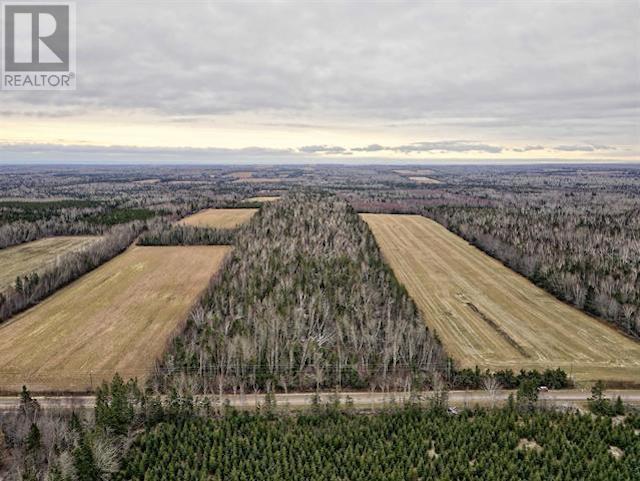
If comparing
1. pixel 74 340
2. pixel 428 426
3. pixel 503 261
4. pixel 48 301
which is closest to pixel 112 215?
pixel 48 301

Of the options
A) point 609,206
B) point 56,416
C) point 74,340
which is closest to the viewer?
point 56,416

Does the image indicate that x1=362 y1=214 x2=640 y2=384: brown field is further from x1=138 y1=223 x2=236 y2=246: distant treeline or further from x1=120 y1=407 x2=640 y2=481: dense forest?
x1=138 y1=223 x2=236 y2=246: distant treeline

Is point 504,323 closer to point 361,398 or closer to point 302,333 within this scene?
point 361,398

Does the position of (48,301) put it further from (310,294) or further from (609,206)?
(609,206)

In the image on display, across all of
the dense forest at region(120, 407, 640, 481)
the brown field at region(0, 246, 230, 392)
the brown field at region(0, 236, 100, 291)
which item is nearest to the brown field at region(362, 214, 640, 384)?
the dense forest at region(120, 407, 640, 481)

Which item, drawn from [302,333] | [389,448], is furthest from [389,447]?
[302,333]

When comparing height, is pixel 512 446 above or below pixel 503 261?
below

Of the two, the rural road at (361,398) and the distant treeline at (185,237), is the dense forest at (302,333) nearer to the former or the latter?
the rural road at (361,398)

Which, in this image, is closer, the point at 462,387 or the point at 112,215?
the point at 462,387
